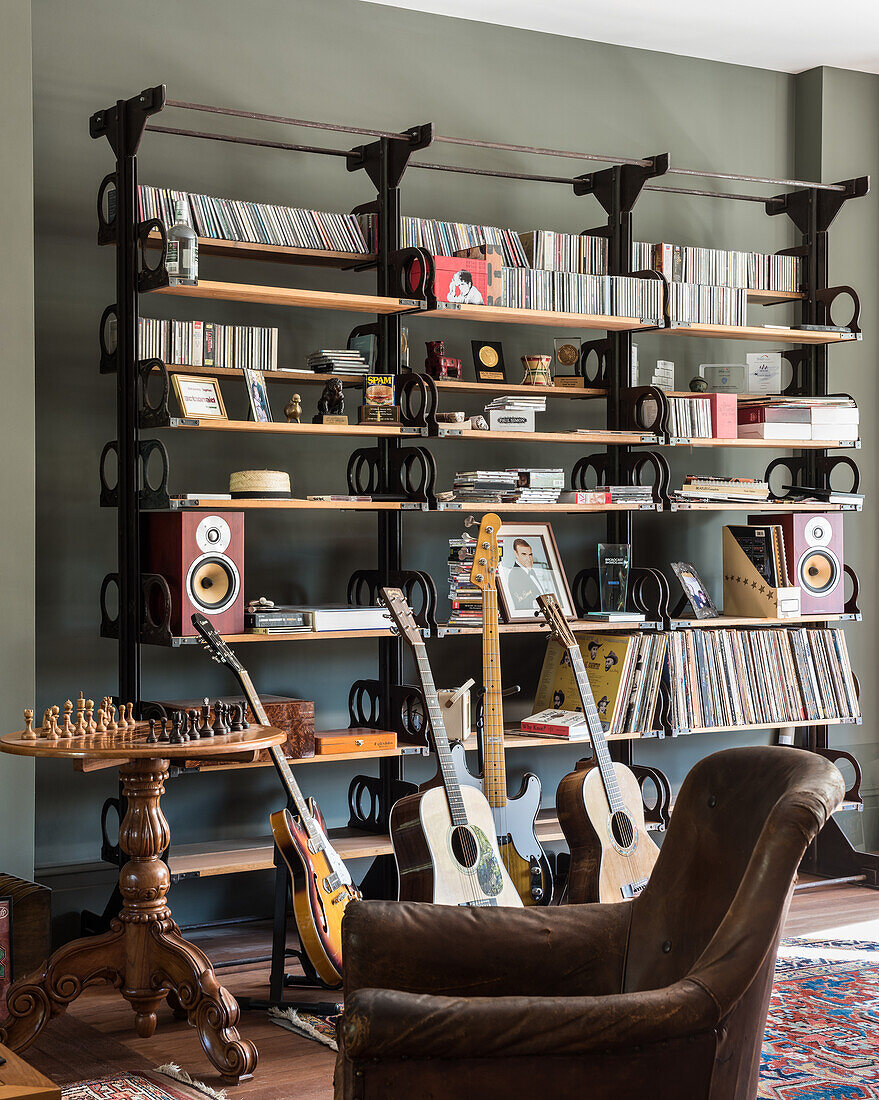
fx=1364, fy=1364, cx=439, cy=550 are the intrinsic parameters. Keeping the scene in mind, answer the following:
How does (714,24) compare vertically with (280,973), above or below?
above

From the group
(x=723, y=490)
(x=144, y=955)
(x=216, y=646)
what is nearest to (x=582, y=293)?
(x=723, y=490)

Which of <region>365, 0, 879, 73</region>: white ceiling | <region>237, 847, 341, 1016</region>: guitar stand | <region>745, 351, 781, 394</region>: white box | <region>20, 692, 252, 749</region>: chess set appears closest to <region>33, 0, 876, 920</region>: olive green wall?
<region>365, 0, 879, 73</region>: white ceiling

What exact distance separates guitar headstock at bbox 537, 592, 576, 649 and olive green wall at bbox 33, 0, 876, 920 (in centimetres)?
66

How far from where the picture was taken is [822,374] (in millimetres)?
5324

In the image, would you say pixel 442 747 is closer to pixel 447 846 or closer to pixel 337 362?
pixel 447 846

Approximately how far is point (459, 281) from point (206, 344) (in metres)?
0.86

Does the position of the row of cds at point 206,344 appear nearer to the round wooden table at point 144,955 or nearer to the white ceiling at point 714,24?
the round wooden table at point 144,955

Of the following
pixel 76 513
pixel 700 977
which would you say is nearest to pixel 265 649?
pixel 76 513

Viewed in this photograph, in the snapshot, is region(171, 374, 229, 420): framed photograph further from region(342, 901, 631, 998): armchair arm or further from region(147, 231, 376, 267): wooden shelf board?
region(342, 901, 631, 998): armchair arm

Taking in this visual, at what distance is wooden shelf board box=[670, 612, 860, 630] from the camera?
4.91 meters

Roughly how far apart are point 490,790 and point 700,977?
2030 millimetres

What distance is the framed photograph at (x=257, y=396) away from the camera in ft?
13.5

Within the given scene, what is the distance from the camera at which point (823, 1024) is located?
3602 mm

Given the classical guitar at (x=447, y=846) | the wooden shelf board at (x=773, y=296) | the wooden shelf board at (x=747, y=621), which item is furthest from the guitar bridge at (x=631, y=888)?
the wooden shelf board at (x=773, y=296)
